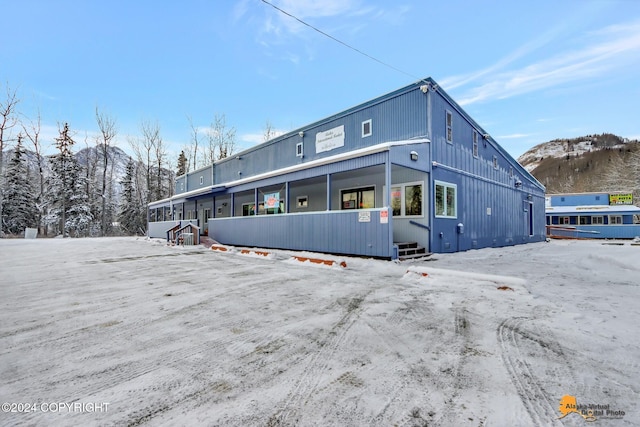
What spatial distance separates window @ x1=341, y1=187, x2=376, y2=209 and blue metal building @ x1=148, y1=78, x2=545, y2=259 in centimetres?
4

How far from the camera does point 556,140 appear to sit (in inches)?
6767

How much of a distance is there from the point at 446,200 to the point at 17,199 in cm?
4121

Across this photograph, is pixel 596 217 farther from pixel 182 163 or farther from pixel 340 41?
pixel 182 163

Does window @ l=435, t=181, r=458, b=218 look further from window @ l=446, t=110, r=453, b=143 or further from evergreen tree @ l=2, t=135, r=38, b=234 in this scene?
evergreen tree @ l=2, t=135, r=38, b=234

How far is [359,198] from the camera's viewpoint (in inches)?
496

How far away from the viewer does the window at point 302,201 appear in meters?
15.2

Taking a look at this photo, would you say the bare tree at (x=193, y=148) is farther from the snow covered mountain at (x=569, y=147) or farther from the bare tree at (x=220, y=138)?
the snow covered mountain at (x=569, y=147)

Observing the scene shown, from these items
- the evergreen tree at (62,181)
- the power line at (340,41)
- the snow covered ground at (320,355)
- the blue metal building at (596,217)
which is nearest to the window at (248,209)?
the power line at (340,41)

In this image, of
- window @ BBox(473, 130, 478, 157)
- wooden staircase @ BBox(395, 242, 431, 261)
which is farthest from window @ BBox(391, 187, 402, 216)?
window @ BBox(473, 130, 478, 157)

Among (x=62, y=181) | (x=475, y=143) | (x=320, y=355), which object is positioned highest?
(x=62, y=181)

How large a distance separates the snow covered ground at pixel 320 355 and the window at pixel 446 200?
5489 millimetres

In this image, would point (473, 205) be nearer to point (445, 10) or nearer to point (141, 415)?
point (445, 10)

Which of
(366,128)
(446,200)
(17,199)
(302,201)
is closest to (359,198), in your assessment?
(366,128)

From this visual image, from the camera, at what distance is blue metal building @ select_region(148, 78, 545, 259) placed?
9.22 m
